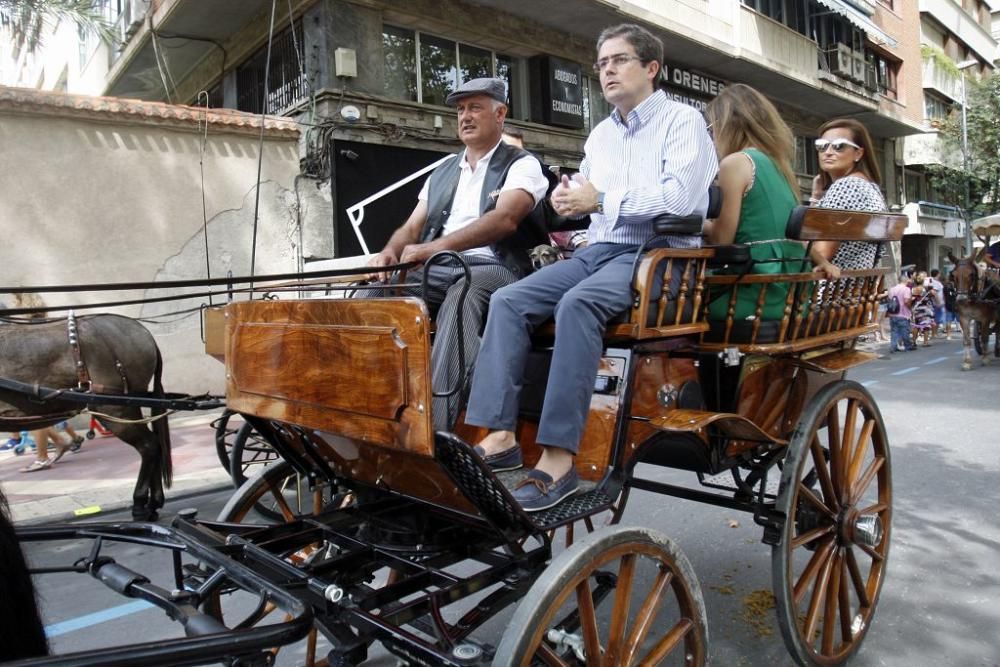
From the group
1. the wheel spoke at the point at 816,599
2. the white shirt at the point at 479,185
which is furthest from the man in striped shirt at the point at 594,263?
the wheel spoke at the point at 816,599

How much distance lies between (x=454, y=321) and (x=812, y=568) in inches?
65.4

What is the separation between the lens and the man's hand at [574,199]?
8.49 feet

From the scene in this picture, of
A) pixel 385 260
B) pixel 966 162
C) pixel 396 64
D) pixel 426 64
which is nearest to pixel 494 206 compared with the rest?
pixel 385 260

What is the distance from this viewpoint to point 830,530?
2895 millimetres

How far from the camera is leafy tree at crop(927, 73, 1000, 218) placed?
24.8 meters

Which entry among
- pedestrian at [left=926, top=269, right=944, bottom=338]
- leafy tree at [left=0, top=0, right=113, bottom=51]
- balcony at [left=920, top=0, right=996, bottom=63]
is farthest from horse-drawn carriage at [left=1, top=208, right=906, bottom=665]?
balcony at [left=920, top=0, right=996, bottom=63]

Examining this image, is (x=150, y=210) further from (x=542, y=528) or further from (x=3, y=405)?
(x=542, y=528)

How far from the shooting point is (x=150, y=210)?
9.18 meters

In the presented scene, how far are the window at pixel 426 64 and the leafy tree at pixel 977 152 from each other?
67.3ft

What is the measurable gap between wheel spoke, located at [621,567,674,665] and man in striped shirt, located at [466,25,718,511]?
1.21ft

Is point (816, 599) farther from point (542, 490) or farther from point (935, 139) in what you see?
point (935, 139)

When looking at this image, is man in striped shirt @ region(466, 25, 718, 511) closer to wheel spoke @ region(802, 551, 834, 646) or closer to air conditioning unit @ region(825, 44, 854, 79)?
wheel spoke @ region(802, 551, 834, 646)

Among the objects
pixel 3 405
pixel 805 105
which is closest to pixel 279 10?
pixel 3 405

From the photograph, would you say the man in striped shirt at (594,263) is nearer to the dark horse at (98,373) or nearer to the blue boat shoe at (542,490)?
the blue boat shoe at (542,490)
